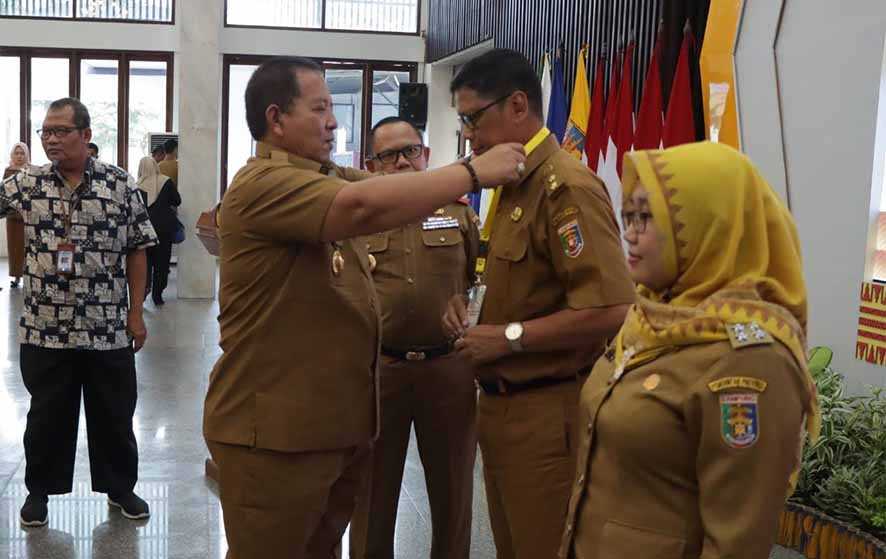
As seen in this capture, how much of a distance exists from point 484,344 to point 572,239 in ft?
1.07

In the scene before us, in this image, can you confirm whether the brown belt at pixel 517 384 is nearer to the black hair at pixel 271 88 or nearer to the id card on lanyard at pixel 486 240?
the id card on lanyard at pixel 486 240

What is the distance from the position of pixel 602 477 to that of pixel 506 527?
2.79 ft

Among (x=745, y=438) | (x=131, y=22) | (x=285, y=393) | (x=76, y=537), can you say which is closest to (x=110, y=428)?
(x=76, y=537)

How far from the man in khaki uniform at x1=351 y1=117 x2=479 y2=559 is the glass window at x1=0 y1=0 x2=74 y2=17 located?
12239mm

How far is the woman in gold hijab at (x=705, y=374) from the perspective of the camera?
1503 mm

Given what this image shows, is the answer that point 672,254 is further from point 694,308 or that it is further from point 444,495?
point 444,495

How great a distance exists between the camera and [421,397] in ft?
10.7

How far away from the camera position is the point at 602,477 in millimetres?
1706

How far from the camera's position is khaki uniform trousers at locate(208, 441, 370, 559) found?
7.60 ft

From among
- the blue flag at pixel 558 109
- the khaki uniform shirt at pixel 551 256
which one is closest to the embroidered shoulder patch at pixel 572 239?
the khaki uniform shirt at pixel 551 256

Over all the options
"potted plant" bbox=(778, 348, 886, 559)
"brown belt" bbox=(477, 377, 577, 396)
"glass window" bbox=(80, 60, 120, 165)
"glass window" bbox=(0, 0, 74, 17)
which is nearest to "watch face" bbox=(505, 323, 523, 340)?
"brown belt" bbox=(477, 377, 577, 396)

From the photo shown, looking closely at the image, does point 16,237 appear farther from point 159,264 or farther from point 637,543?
point 637,543

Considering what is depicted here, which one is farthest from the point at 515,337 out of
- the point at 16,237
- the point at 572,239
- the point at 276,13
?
the point at 276,13

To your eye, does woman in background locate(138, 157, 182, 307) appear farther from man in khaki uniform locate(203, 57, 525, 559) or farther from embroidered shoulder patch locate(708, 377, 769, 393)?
embroidered shoulder patch locate(708, 377, 769, 393)
